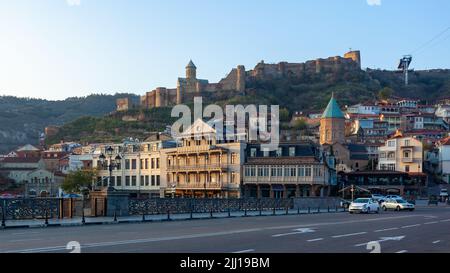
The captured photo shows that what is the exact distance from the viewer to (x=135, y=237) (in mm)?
22188

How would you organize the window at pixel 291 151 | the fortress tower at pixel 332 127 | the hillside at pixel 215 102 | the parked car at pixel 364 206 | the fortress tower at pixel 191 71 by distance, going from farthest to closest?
the fortress tower at pixel 191 71, the hillside at pixel 215 102, the fortress tower at pixel 332 127, the window at pixel 291 151, the parked car at pixel 364 206

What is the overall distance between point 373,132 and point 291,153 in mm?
68095

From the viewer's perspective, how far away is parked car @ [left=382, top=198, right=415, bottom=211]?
56312mm

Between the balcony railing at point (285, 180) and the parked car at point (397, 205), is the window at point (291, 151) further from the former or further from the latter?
the parked car at point (397, 205)

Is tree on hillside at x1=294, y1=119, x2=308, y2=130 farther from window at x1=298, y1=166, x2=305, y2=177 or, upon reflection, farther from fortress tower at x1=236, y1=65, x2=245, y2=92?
window at x1=298, y1=166, x2=305, y2=177

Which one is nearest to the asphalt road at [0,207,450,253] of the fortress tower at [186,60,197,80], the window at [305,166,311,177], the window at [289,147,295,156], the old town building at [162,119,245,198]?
the window at [305,166,311,177]

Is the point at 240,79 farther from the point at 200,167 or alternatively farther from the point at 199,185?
the point at 199,185

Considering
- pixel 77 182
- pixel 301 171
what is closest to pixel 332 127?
pixel 301 171

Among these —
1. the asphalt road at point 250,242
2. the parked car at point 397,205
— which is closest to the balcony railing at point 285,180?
the parked car at point 397,205
